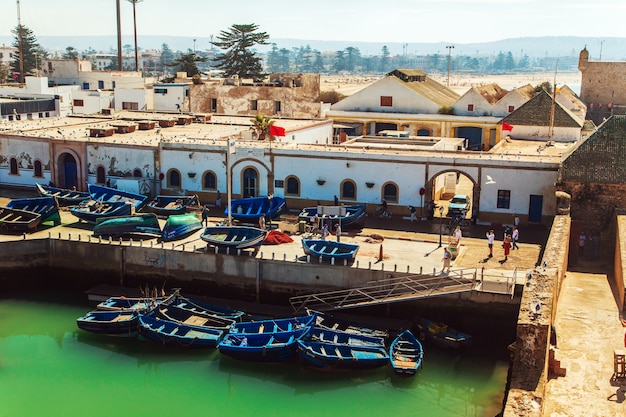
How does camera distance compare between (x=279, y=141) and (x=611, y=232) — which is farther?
(x=279, y=141)

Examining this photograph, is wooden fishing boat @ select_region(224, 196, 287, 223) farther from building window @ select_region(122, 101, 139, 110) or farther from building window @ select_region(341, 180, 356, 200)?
building window @ select_region(122, 101, 139, 110)

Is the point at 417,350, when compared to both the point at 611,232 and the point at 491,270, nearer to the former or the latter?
the point at 491,270

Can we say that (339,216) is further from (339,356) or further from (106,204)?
(106,204)

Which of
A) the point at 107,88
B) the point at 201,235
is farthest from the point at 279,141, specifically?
the point at 107,88

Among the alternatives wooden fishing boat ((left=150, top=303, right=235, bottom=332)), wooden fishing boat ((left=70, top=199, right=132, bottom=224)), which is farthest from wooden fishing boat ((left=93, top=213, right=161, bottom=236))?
wooden fishing boat ((left=150, top=303, right=235, bottom=332))

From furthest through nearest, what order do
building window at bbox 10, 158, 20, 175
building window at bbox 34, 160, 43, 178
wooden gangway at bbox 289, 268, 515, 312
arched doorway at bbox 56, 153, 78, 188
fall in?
building window at bbox 10, 158, 20, 175 → building window at bbox 34, 160, 43, 178 → arched doorway at bbox 56, 153, 78, 188 → wooden gangway at bbox 289, 268, 515, 312
